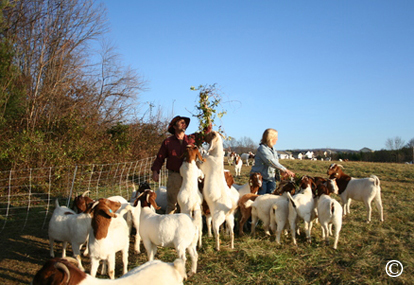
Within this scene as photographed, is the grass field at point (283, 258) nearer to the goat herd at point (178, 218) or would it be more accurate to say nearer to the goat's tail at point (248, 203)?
the goat herd at point (178, 218)

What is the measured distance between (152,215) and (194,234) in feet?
2.44

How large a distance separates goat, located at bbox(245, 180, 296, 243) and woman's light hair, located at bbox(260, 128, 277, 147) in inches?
42.1

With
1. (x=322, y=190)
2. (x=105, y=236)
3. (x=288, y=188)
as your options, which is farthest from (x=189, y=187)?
(x=322, y=190)

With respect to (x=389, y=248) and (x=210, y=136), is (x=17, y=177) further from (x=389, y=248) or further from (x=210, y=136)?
(x=389, y=248)

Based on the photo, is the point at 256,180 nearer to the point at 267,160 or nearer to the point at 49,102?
the point at 267,160

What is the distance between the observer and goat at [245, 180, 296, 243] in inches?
254

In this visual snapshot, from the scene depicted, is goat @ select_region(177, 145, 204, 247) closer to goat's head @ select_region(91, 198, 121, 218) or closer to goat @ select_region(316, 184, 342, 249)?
goat's head @ select_region(91, 198, 121, 218)

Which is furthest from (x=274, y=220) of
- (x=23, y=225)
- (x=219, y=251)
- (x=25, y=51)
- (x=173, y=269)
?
(x=25, y=51)

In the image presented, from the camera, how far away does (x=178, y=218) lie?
483 centimetres

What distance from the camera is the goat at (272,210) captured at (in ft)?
21.2

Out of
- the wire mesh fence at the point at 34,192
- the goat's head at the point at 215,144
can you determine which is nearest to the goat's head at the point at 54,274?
the goat's head at the point at 215,144

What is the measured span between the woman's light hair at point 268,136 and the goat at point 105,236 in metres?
3.98

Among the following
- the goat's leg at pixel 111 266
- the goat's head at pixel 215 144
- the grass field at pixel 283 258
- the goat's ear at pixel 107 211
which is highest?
the goat's head at pixel 215 144

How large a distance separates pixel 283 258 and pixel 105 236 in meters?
2.98
